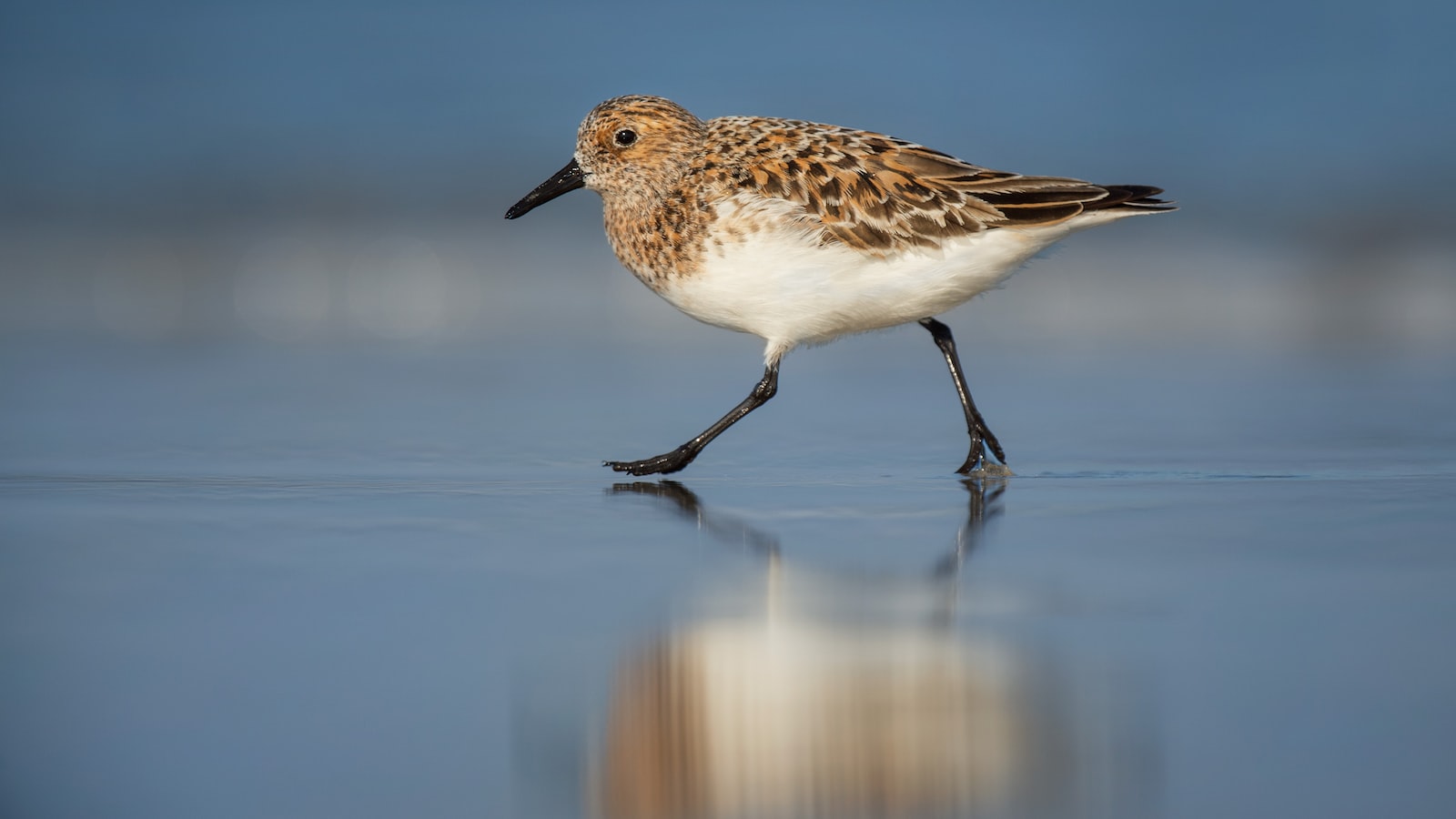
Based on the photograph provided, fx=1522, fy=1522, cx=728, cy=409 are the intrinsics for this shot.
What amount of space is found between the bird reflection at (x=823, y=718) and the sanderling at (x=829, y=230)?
1.94m

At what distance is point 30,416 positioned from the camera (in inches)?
261

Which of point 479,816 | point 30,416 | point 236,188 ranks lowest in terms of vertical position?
point 479,816

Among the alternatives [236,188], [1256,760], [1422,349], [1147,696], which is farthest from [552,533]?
[236,188]

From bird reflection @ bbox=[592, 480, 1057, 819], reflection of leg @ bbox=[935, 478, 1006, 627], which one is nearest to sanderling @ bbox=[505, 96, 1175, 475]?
reflection of leg @ bbox=[935, 478, 1006, 627]

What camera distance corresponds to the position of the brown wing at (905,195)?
547cm

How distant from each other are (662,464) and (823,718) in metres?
2.75

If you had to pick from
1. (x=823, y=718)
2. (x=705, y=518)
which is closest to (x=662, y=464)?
(x=705, y=518)

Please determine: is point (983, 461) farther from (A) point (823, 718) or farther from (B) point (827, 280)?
(A) point (823, 718)

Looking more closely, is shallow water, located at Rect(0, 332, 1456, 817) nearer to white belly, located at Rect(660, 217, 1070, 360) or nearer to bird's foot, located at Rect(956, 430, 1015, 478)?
bird's foot, located at Rect(956, 430, 1015, 478)

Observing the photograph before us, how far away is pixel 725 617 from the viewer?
138 inches

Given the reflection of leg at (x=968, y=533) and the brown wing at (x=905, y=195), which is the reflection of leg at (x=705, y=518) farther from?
the brown wing at (x=905, y=195)

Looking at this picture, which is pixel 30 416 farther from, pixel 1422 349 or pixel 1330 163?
pixel 1330 163

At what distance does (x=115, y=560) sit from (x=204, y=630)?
33.4 inches

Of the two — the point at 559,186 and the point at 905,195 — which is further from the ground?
the point at 559,186
